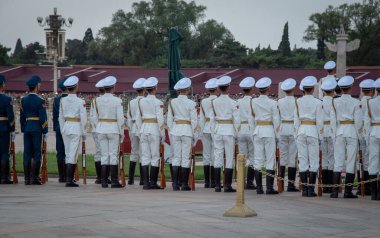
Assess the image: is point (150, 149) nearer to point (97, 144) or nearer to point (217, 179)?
point (97, 144)

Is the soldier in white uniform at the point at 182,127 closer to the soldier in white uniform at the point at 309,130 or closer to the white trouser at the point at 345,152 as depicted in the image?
the soldier in white uniform at the point at 309,130

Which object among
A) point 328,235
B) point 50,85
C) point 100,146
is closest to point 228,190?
point 100,146

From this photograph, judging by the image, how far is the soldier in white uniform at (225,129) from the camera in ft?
62.1

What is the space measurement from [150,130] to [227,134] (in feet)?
5.47

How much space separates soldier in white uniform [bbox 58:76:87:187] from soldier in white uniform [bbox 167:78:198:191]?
2068 mm

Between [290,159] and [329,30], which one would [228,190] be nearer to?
[290,159]

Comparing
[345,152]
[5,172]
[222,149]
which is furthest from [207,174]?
[5,172]

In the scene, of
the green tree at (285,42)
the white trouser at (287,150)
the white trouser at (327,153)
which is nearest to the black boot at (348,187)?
the white trouser at (327,153)

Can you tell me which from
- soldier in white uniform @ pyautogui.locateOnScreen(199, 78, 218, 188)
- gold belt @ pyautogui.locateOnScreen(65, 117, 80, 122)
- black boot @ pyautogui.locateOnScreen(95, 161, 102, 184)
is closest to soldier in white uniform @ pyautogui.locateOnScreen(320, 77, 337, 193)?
soldier in white uniform @ pyautogui.locateOnScreen(199, 78, 218, 188)

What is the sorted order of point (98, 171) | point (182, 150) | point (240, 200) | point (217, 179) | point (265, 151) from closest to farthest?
point (240, 200) < point (265, 151) < point (217, 179) < point (182, 150) < point (98, 171)

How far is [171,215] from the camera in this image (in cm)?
1430

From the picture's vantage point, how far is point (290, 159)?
19.4 meters

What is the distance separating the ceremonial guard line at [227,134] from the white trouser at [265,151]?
2cm

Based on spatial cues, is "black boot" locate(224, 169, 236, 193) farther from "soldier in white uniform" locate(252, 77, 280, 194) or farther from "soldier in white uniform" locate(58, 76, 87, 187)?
"soldier in white uniform" locate(58, 76, 87, 187)
